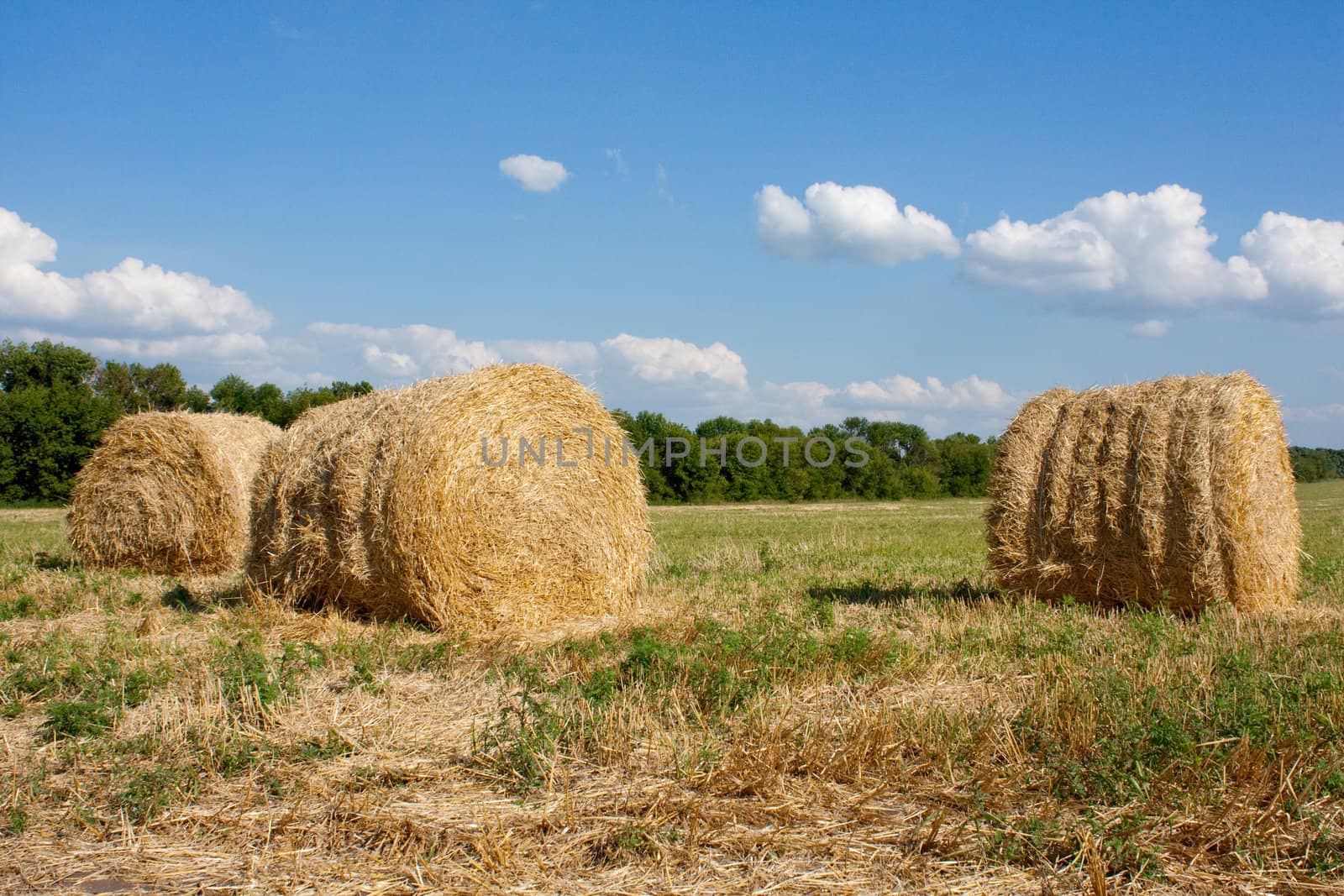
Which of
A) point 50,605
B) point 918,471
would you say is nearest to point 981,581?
point 50,605

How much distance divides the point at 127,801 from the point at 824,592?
281 inches

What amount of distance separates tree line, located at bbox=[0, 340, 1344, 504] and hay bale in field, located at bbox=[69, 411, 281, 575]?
17.7 meters

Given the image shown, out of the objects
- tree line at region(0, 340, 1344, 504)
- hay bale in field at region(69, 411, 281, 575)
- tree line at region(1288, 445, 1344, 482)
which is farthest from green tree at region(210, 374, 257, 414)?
tree line at region(1288, 445, 1344, 482)

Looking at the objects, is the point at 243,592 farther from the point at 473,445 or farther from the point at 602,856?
the point at 602,856

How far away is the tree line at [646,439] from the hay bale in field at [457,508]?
2200 cm

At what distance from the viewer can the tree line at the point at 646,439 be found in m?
36.6

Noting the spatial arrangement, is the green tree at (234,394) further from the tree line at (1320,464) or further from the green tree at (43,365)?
the tree line at (1320,464)

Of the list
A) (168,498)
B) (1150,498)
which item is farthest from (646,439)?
(1150,498)

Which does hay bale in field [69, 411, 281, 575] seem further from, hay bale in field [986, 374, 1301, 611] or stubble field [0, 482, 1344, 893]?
hay bale in field [986, 374, 1301, 611]

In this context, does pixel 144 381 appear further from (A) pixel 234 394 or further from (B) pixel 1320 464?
(B) pixel 1320 464

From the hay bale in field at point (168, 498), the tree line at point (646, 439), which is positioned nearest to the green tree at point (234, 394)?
the tree line at point (646, 439)

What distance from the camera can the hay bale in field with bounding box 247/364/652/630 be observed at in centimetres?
788

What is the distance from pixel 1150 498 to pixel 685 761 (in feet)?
18.3

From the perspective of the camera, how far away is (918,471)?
49.6 m
